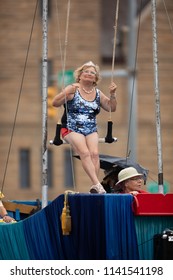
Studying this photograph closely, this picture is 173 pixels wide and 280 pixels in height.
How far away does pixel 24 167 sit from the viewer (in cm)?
4528

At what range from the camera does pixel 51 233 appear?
1215 cm

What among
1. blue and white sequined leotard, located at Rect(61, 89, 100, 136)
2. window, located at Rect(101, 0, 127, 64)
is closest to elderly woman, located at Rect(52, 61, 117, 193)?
blue and white sequined leotard, located at Rect(61, 89, 100, 136)

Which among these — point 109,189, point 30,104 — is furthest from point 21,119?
point 109,189

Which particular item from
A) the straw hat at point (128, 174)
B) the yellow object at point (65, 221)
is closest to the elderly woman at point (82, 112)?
the straw hat at point (128, 174)

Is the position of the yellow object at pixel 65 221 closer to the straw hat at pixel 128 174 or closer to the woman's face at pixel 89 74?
the straw hat at pixel 128 174

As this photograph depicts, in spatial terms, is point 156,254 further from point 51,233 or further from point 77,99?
point 77,99

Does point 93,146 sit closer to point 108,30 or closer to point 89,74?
point 89,74

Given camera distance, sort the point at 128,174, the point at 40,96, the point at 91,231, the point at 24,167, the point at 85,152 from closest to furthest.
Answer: the point at 91,231 < the point at 128,174 < the point at 85,152 < the point at 40,96 < the point at 24,167

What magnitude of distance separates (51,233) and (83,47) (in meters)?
33.0

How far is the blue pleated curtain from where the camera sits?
11.7 metres

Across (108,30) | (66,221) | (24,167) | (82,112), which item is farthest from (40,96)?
(66,221)

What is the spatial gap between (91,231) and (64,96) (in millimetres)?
1927

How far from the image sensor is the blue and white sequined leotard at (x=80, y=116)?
1338cm
